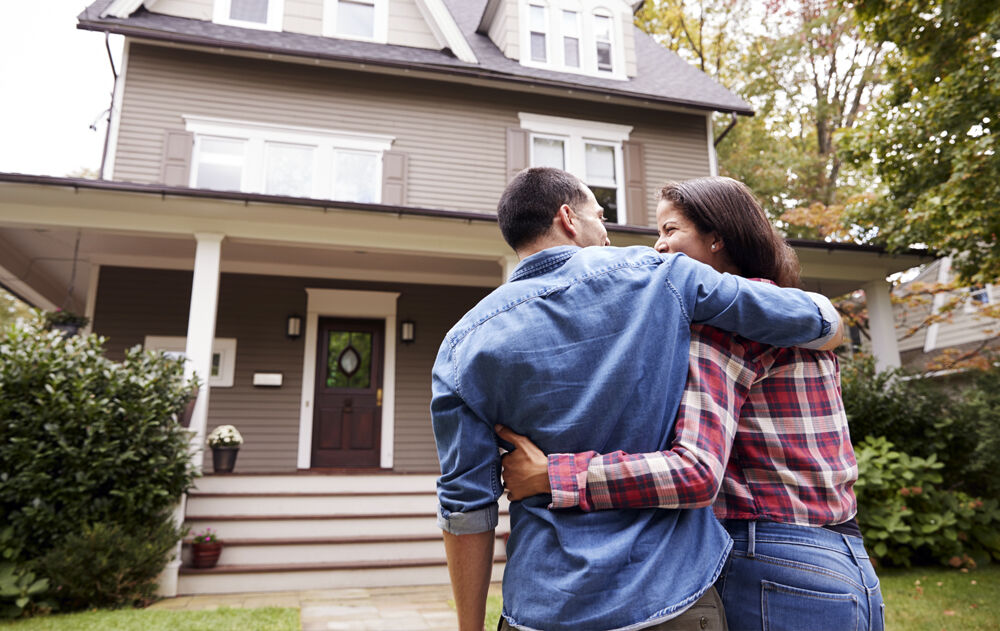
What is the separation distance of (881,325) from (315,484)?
24.5 ft

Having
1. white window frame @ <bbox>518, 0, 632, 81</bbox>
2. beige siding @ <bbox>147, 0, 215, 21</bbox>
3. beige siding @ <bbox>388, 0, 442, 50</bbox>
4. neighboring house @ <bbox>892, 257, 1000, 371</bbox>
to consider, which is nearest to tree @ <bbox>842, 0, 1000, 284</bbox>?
white window frame @ <bbox>518, 0, 632, 81</bbox>

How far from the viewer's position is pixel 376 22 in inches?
392

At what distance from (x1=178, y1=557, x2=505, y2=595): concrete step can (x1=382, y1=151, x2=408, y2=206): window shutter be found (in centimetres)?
506

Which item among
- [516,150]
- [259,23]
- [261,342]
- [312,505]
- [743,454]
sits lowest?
[312,505]

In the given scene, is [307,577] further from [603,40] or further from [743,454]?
[603,40]

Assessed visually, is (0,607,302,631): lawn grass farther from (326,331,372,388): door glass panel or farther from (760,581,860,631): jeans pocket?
(326,331,372,388): door glass panel

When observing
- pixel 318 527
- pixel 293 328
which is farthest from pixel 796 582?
pixel 293 328

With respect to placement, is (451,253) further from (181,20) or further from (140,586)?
(181,20)

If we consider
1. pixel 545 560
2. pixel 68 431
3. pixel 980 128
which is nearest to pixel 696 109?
pixel 980 128

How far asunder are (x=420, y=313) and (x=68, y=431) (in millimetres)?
5161

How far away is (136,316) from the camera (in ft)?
28.1

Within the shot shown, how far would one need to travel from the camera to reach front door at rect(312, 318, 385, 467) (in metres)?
9.02

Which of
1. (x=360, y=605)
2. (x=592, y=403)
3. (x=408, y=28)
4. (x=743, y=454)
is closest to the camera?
(x=592, y=403)

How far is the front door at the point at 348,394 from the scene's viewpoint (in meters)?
9.02
